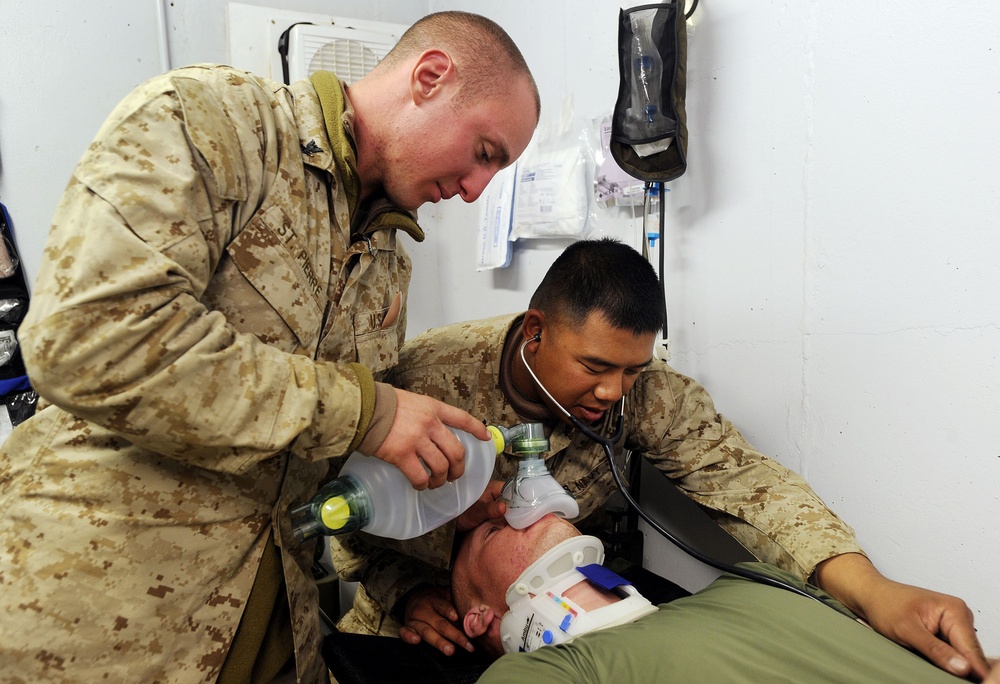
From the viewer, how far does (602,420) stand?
5.42ft

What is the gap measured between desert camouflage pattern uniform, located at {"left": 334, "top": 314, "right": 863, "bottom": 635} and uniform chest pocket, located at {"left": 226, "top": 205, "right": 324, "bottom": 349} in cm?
65

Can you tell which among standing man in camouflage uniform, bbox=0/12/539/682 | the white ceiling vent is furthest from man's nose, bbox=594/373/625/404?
the white ceiling vent

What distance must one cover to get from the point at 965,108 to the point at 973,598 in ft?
2.84

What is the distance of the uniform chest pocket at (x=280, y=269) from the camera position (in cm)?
99

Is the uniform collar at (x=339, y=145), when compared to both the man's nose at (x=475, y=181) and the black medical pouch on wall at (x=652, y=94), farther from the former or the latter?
the black medical pouch on wall at (x=652, y=94)

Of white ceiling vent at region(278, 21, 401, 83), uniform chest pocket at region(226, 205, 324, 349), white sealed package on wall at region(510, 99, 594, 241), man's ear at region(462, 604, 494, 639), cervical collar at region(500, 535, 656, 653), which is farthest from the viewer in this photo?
white ceiling vent at region(278, 21, 401, 83)

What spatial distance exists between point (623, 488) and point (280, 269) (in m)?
0.80

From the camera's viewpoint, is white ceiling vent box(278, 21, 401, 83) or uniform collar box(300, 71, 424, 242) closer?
uniform collar box(300, 71, 424, 242)

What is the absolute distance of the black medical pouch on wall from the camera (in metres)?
1.55

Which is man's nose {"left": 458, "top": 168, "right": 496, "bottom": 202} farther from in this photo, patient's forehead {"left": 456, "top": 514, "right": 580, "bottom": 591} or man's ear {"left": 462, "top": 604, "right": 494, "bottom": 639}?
man's ear {"left": 462, "top": 604, "right": 494, "bottom": 639}

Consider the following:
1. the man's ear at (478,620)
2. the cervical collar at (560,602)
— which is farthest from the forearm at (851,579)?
the man's ear at (478,620)

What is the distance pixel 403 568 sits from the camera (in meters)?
1.68

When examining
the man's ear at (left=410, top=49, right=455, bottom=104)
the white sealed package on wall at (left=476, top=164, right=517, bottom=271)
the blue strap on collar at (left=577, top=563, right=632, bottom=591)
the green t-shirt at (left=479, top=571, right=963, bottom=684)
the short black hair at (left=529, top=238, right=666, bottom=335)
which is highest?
the man's ear at (left=410, top=49, right=455, bottom=104)

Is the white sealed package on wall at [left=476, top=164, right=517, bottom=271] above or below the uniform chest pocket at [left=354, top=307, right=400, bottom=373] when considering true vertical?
above
